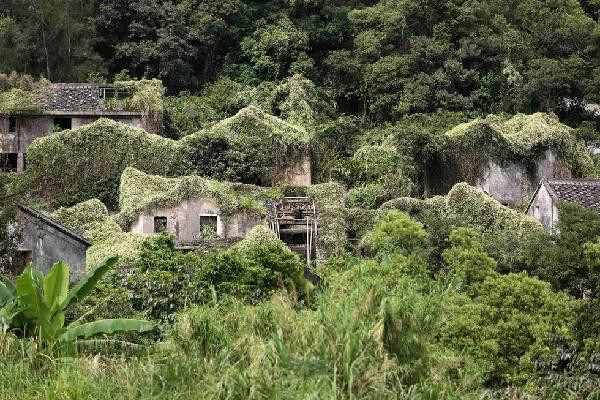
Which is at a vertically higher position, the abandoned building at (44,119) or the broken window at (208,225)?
the abandoned building at (44,119)

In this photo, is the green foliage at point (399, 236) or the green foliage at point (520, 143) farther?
the green foliage at point (520, 143)

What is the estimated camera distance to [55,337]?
14.2 metres

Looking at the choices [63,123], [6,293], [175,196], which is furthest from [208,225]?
[6,293]

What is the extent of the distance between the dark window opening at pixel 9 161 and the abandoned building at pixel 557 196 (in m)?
18.8

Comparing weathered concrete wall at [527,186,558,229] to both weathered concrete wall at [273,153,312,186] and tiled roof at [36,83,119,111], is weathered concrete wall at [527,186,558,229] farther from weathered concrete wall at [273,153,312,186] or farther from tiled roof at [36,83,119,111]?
tiled roof at [36,83,119,111]

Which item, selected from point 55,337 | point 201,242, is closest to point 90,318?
point 55,337

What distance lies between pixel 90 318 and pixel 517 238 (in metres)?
14.2

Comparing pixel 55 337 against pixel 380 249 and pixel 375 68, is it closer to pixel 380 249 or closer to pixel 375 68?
pixel 380 249

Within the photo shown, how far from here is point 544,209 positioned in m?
31.4

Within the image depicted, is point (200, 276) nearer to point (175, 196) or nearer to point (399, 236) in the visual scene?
point (399, 236)

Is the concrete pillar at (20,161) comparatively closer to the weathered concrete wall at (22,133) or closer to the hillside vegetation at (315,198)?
the weathered concrete wall at (22,133)

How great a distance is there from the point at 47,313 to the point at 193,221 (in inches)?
757

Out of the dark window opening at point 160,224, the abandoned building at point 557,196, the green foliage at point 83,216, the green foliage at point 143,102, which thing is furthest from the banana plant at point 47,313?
the green foliage at point 143,102

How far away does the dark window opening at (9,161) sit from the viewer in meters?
37.9
